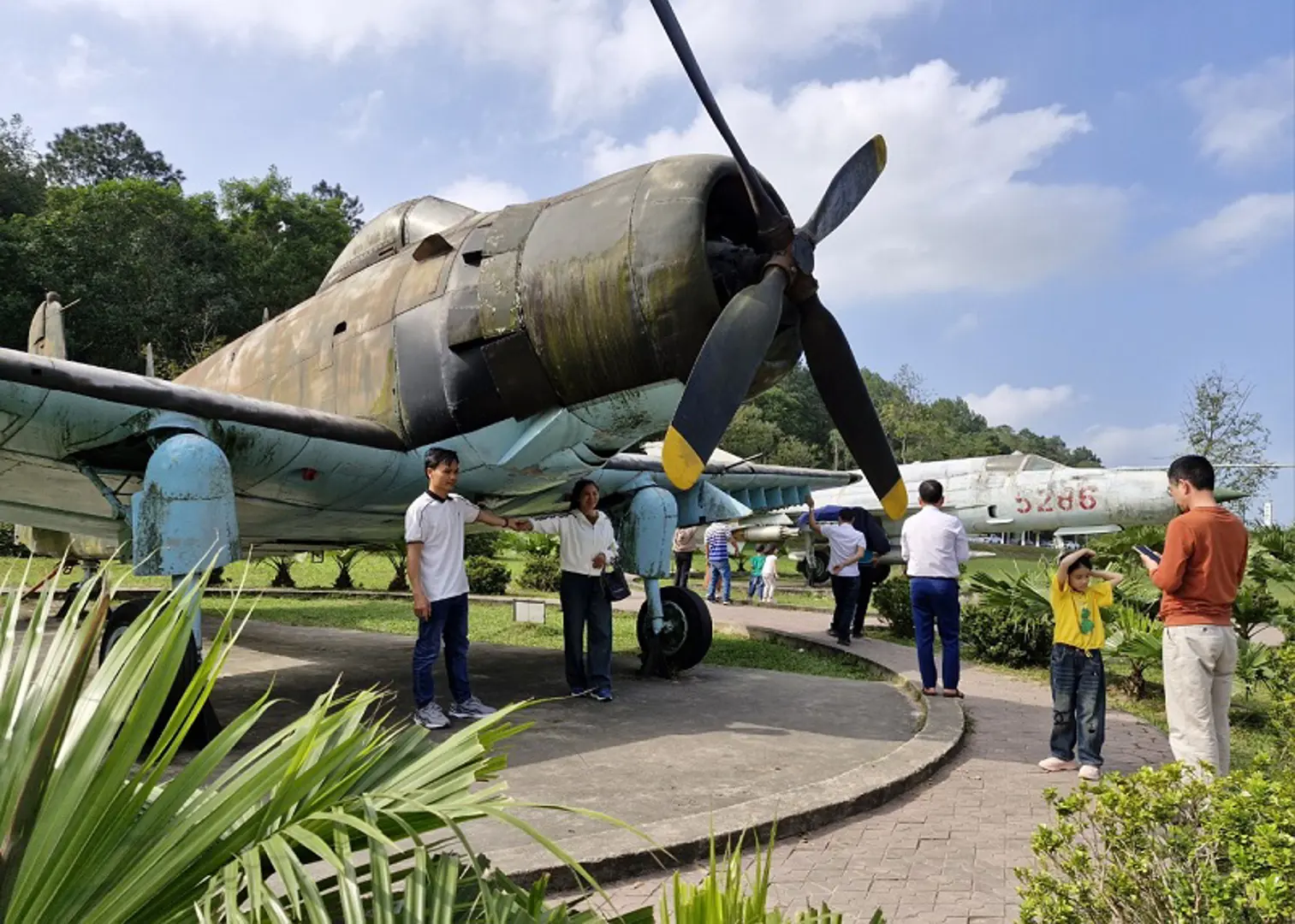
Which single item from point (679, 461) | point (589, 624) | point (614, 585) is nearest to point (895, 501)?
point (679, 461)

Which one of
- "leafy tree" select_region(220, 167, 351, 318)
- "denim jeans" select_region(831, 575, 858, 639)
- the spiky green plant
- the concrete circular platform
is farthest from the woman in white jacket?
"leafy tree" select_region(220, 167, 351, 318)

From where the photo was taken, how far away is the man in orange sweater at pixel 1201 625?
4395mm

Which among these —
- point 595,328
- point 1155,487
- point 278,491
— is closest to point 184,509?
point 278,491

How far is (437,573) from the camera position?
6047 millimetres

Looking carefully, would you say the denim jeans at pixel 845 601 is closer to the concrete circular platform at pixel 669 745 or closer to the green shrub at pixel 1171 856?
the concrete circular platform at pixel 669 745

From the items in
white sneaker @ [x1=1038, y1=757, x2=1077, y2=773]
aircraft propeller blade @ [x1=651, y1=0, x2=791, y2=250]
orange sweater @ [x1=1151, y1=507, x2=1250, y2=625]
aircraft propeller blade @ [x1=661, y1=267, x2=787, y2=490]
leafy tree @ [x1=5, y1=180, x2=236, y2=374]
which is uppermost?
leafy tree @ [x1=5, y1=180, x2=236, y2=374]

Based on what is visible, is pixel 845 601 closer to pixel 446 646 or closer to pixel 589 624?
pixel 589 624

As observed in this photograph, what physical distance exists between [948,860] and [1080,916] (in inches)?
69.2

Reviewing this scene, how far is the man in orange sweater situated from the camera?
4395 mm

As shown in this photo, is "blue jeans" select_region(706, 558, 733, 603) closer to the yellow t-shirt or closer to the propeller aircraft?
the propeller aircraft

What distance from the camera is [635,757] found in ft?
18.0

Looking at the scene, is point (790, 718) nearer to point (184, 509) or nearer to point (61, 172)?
point (184, 509)

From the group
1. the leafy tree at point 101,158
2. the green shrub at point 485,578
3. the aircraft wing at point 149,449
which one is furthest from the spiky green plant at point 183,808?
the leafy tree at point 101,158

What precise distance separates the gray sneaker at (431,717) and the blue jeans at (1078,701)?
3795mm
